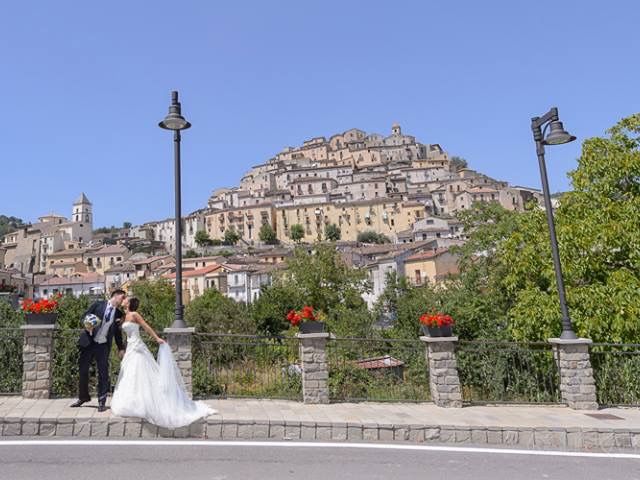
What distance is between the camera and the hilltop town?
101812 millimetres

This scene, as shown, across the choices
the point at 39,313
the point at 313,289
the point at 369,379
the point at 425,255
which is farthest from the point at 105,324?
the point at 425,255

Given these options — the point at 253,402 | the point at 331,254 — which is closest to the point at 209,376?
the point at 253,402

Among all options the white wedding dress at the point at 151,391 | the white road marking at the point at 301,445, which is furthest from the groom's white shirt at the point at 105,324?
the white road marking at the point at 301,445

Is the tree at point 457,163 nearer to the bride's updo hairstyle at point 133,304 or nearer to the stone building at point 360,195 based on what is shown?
the stone building at point 360,195

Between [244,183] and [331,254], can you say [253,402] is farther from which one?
[244,183]

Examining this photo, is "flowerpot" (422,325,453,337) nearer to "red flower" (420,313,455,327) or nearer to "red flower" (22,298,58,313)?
"red flower" (420,313,455,327)

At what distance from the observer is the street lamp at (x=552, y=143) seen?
9.66 metres

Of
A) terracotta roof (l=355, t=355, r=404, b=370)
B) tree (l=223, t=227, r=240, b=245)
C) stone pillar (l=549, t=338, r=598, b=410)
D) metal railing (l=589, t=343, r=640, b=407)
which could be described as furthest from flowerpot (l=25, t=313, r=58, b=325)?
tree (l=223, t=227, r=240, b=245)

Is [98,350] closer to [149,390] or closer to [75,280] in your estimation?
[149,390]

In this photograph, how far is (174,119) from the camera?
9.14 m

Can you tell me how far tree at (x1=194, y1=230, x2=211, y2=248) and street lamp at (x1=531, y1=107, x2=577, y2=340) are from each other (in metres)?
119

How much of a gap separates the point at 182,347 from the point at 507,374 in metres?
8.17

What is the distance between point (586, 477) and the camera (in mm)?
5352

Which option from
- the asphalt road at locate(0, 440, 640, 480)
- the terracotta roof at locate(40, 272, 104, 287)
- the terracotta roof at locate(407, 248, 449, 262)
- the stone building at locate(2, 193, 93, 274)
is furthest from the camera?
the stone building at locate(2, 193, 93, 274)
